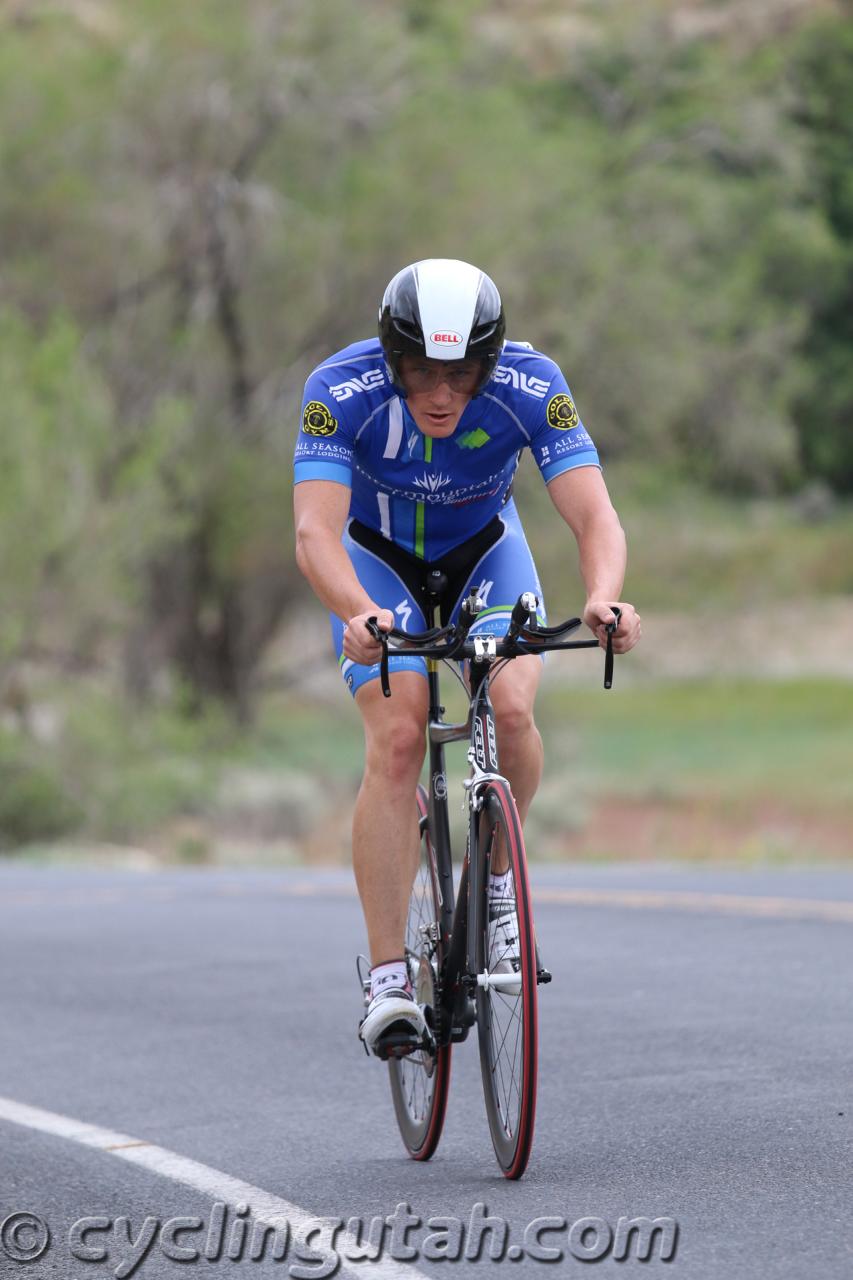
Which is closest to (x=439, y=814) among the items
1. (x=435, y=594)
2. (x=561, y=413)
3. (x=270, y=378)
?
(x=435, y=594)

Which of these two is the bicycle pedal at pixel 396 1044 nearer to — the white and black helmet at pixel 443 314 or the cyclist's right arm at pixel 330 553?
the cyclist's right arm at pixel 330 553

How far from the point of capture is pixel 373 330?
3362 cm

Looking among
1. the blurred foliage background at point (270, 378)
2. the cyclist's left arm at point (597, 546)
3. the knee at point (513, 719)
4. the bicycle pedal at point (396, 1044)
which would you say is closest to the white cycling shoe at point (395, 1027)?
the bicycle pedal at point (396, 1044)

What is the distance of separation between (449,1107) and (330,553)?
188cm

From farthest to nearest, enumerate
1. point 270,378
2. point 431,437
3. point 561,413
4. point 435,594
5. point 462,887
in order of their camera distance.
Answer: point 270,378 < point 435,594 < point 561,413 < point 431,437 < point 462,887

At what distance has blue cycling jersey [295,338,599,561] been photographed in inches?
218

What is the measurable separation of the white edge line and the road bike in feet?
1.74

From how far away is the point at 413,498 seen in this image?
5.71 m

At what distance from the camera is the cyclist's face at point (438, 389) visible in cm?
541

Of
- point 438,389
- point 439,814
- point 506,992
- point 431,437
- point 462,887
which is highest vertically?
point 438,389

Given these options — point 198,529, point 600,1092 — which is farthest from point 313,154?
point 600,1092

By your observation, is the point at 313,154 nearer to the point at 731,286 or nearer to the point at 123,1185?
the point at 731,286

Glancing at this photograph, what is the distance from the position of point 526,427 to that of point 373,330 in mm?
28374

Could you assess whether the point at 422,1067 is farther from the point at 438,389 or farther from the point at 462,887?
the point at 438,389
